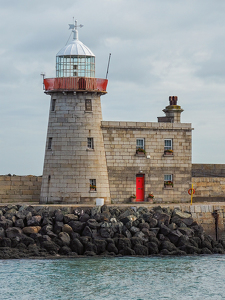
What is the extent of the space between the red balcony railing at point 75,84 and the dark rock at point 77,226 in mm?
6435

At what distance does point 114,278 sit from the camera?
23.2m

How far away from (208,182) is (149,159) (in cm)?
347

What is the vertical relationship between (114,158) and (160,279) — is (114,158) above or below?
above

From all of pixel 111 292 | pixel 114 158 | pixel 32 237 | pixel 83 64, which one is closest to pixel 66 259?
pixel 32 237

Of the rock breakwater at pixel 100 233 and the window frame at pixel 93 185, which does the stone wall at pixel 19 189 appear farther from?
the window frame at pixel 93 185

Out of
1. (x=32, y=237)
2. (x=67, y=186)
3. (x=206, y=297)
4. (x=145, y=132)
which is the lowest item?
(x=206, y=297)

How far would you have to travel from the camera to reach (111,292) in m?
21.9

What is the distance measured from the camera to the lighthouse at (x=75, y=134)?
30.9m

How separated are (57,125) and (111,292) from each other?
11.1 metres

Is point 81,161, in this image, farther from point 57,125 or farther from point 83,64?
point 83,64

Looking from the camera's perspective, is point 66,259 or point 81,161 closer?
point 66,259

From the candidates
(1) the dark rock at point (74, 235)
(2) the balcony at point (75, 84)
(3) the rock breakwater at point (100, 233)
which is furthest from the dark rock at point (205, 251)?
(2) the balcony at point (75, 84)

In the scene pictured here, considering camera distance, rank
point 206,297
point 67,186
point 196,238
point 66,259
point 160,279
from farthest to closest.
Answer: point 67,186 < point 196,238 < point 66,259 < point 160,279 < point 206,297

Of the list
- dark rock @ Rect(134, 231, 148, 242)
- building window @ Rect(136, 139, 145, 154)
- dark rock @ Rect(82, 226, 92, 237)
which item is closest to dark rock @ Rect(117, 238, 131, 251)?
dark rock @ Rect(134, 231, 148, 242)
